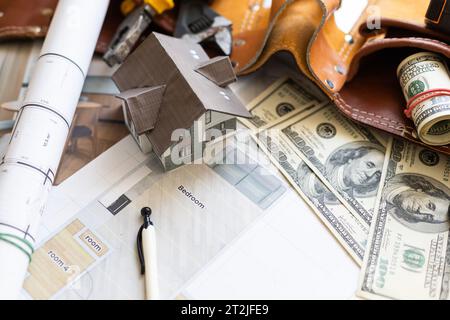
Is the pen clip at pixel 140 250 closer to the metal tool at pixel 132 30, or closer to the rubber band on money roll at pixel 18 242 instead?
the rubber band on money roll at pixel 18 242

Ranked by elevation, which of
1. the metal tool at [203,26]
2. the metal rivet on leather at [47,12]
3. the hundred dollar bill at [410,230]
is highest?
the metal rivet on leather at [47,12]

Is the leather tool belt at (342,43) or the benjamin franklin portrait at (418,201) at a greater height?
the leather tool belt at (342,43)

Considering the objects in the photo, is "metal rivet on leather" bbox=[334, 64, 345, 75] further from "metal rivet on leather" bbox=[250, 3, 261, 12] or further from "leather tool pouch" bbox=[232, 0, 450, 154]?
"metal rivet on leather" bbox=[250, 3, 261, 12]

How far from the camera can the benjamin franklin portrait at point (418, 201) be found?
0.64 metres

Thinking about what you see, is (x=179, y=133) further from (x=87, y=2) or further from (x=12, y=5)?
(x=12, y=5)

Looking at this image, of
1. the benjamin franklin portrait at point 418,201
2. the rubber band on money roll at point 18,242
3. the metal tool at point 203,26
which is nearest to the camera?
the rubber band on money roll at point 18,242

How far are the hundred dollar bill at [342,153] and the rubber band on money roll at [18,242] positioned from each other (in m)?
0.37

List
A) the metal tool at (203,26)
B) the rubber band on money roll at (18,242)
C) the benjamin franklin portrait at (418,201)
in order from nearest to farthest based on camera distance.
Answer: the rubber band on money roll at (18,242) < the benjamin franklin portrait at (418,201) < the metal tool at (203,26)

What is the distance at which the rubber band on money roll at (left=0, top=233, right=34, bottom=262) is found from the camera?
0.54 m

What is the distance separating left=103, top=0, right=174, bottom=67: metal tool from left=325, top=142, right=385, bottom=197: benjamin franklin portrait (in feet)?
1.11

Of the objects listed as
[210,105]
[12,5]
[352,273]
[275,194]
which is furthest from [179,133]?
[12,5]

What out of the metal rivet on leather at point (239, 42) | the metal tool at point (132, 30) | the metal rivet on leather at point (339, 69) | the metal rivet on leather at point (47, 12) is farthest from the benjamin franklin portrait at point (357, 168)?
the metal rivet on leather at point (47, 12)

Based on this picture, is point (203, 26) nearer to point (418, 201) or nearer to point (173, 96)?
point (173, 96)
